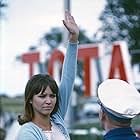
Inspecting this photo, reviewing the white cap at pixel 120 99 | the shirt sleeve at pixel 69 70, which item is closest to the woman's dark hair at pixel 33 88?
the shirt sleeve at pixel 69 70

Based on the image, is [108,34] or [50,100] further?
[108,34]

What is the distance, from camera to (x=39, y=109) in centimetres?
384

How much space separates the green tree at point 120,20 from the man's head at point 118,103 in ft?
26.6

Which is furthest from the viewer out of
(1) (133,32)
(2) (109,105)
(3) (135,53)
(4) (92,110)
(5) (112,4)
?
(4) (92,110)

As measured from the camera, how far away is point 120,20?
11.6 metres

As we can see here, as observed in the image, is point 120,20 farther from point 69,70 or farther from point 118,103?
point 118,103

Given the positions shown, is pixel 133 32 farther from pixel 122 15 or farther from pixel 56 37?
pixel 56 37


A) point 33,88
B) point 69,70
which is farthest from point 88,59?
point 33,88

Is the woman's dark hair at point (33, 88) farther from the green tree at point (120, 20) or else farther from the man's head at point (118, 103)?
the green tree at point (120, 20)

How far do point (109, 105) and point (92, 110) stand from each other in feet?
147

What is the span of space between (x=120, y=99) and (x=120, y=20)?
8.86 meters

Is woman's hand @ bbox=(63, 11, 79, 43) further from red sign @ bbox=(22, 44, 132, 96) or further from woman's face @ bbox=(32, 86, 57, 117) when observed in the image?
red sign @ bbox=(22, 44, 132, 96)

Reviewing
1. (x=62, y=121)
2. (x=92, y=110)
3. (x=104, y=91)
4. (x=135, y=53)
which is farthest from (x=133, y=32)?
(x=92, y=110)

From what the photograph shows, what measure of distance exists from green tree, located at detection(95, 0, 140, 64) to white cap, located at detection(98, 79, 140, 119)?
8082 mm
